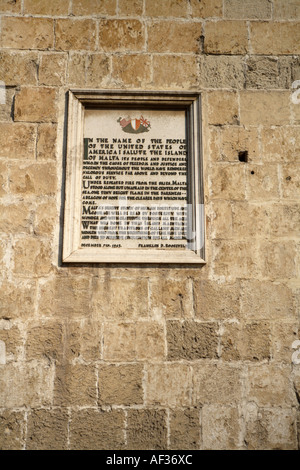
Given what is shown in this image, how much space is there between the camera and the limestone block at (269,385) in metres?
3.04

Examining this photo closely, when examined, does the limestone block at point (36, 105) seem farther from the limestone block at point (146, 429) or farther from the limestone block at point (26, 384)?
the limestone block at point (146, 429)

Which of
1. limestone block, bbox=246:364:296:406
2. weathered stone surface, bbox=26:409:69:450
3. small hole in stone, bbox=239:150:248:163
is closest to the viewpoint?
weathered stone surface, bbox=26:409:69:450

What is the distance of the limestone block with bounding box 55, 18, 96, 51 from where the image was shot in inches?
136

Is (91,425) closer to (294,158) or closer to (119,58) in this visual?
(294,158)

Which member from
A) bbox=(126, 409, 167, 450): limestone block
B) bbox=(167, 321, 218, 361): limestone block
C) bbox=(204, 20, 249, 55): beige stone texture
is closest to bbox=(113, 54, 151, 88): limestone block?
bbox=(204, 20, 249, 55): beige stone texture

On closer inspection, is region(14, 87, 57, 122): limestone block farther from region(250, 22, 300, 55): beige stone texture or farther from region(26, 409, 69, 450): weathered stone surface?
region(26, 409, 69, 450): weathered stone surface

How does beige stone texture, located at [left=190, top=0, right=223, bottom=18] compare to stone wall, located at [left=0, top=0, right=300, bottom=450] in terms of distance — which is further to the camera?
beige stone texture, located at [left=190, top=0, right=223, bottom=18]

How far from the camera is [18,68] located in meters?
3.42

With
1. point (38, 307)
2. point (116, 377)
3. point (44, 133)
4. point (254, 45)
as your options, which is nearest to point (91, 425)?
point (116, 377)

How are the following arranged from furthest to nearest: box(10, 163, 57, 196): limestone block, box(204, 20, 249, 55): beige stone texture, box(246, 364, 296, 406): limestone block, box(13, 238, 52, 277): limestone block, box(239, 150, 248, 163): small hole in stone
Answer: box(204, 20, 249, 55): beige stone texture, box(239, 150, 248, 163): small hole in stone, box(10, 163, 57, 196): limestone block, box(13, 238, 52, 277): limestone block, box(246, 364, 296, 406): limestone block

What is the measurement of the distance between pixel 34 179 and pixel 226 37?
2.11 metres

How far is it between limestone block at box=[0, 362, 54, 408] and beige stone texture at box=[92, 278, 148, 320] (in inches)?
24.0

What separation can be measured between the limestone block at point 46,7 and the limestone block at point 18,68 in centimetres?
40

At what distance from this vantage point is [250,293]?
3178 millimetres
